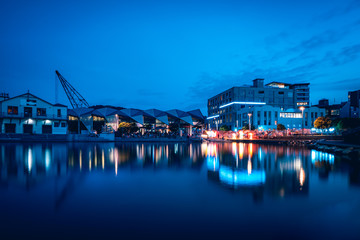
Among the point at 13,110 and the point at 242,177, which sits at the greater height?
the point at 13,110

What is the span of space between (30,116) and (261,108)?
5962cm

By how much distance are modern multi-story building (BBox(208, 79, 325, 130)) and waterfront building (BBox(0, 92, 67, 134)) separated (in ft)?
151

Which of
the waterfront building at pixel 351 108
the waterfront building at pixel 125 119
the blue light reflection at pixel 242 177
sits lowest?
the blue light reflection at pixel 242 177

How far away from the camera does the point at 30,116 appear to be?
4719cm

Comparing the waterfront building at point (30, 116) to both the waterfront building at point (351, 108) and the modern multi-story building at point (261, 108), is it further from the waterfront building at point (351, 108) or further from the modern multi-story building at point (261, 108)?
the waterfront building at point (351, 108)

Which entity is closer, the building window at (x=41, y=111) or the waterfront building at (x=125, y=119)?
the building window at (x=41, y=111)

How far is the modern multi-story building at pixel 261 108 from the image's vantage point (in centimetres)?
6819

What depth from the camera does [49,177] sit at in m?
11.0

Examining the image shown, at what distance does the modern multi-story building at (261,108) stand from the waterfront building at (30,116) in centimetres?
4610

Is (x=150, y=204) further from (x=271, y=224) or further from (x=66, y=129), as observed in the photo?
(x=66, y=129)

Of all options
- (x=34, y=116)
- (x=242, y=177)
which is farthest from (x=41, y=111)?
(x=242, y=177)

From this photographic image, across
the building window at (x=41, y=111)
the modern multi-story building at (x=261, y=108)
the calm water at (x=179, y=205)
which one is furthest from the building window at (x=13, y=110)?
the modern multi-story building at (x=261, y=108)

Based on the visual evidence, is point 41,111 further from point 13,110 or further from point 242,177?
point 242,177

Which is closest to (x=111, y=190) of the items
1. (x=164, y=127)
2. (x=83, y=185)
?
(x=83, y=185)
